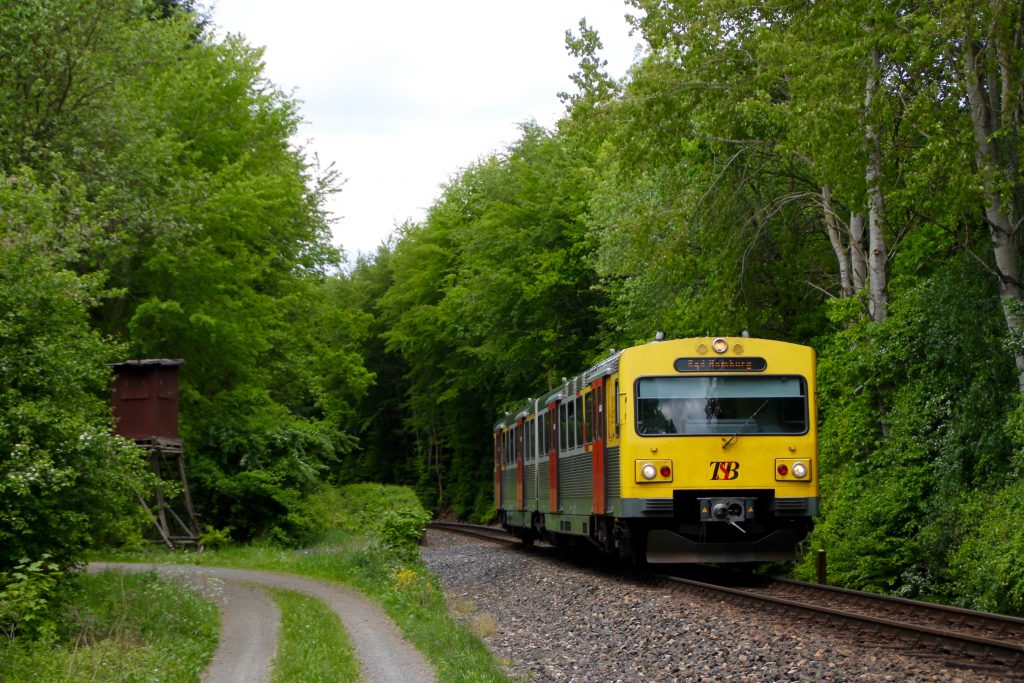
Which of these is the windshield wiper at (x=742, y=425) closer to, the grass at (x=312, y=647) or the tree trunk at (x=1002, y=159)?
the tree trunk at (x=1002, y=159)

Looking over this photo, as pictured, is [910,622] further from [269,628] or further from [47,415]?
[47,415]

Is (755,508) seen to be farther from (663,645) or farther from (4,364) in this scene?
(4,364)

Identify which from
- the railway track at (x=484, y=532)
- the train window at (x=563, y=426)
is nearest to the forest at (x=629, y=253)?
the train window at (x=563, y=426)

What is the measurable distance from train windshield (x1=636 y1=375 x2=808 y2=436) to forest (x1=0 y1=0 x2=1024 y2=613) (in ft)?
7.06

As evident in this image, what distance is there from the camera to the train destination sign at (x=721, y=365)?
16062 mm

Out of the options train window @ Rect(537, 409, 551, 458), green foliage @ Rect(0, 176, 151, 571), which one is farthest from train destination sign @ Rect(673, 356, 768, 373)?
green foliage @ Rect(0, 176, 151, 571)

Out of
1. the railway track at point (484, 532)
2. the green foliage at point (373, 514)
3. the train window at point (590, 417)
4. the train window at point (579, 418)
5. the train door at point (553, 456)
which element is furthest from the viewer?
the railway track at point (484, 532)

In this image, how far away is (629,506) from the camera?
15750 mm

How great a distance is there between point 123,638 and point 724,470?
25.0 ft

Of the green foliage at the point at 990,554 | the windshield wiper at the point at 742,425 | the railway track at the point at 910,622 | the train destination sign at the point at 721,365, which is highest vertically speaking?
the train destination sign at the point at 721,365

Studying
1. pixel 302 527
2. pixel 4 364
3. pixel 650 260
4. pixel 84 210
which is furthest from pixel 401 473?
pixel 4 364

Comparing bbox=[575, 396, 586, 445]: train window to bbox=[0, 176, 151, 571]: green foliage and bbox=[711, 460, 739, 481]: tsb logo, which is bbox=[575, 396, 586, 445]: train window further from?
bbox=[0, 176, 151, 571]: green foliage

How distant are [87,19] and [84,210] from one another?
4093mm

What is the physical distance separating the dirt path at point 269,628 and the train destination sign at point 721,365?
5.05m
